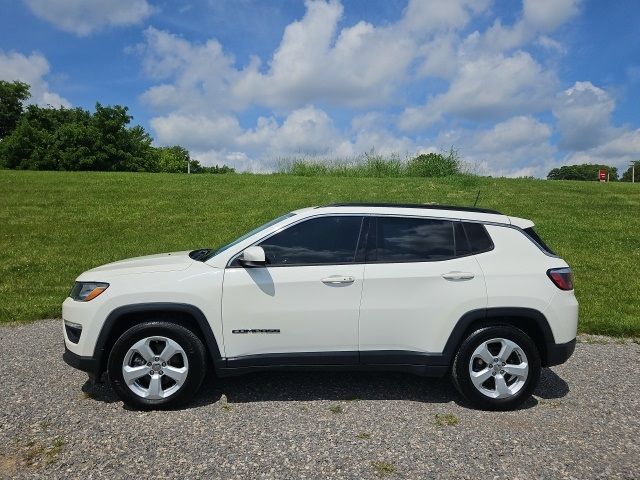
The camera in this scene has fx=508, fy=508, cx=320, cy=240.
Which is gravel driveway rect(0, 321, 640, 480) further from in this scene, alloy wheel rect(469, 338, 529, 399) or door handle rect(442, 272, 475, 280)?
door handle rect(442, 272, 475, 280)

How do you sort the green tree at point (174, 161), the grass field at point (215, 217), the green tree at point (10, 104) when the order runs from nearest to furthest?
the grass field at point (215, 217)
the green tree at point (10, 104)
the green tree at point (174, 161)

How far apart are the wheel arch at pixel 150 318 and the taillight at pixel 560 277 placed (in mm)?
2892

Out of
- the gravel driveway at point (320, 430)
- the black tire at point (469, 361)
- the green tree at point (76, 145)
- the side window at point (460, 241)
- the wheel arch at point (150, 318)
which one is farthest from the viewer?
the green tree at point (76, 145)

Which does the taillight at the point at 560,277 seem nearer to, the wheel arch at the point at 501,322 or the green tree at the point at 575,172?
the wheel arch at the point at 501,322

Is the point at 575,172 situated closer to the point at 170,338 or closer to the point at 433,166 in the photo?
the point at 433,166

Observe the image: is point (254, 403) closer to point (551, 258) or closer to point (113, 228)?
point (551, 258)

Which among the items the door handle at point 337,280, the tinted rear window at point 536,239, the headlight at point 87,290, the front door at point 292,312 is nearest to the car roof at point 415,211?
the tinted rear window at point 536,239

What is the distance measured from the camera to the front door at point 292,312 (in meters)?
4.19

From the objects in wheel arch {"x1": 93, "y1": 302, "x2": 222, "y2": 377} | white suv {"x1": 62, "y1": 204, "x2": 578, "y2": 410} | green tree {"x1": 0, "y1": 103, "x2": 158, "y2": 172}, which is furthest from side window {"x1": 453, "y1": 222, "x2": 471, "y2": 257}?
green tree {"x1": 0, "y1": 103, "x2": 158, "y2": 172}

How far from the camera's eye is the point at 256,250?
4.08 m

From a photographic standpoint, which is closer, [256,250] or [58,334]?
[256,250]

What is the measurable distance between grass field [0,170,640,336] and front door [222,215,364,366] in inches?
162

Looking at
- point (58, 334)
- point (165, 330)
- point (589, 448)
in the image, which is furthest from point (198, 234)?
point (589, 448)

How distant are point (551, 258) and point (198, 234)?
9.32 m
